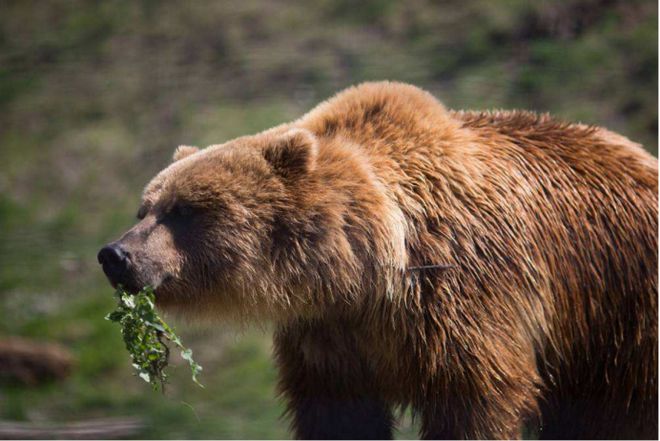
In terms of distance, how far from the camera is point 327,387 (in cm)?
434

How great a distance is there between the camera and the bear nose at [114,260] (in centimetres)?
371

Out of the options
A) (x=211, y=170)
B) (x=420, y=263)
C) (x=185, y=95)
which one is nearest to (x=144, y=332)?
(x=211, y=170)

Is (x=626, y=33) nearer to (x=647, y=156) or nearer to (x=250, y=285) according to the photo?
(x=647, y=156)

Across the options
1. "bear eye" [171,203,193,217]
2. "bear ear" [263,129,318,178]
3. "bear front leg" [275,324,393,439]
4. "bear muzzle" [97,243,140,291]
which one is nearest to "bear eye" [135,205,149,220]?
"bear eye" [171,203,193,217]

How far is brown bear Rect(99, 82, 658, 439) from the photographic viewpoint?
157 inches

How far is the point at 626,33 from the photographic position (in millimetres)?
9016

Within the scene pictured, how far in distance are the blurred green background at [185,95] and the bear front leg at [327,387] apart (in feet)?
8.93

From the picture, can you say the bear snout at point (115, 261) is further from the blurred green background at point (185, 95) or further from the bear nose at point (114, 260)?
the blurred green background at point (185, 95)

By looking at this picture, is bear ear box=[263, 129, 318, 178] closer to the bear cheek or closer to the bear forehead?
the bear forehead

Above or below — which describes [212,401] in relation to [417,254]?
below

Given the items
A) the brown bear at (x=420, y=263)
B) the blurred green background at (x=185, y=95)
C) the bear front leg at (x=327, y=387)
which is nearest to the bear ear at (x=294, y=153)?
the brown bear at (x=420, y=263)

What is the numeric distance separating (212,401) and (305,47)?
394 centimetres

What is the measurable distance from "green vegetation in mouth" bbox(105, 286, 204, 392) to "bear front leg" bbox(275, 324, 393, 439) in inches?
21.0

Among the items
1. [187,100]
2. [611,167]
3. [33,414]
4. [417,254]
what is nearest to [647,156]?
[611,167]
